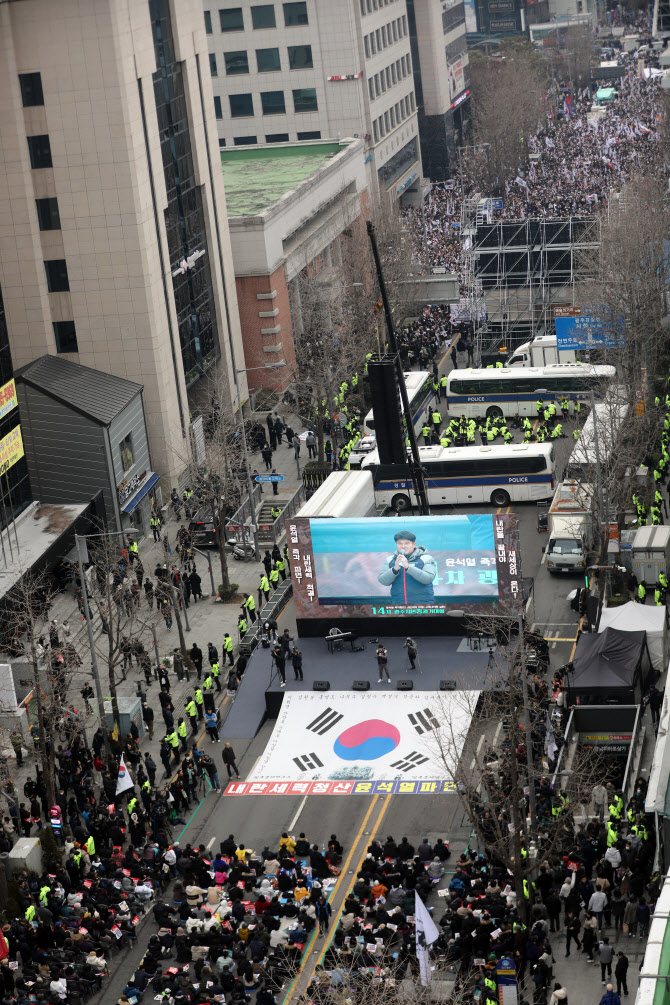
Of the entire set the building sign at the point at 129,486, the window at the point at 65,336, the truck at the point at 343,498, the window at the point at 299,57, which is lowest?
the building sign at the point at 129,486

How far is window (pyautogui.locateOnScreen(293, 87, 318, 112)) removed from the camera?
117250 millimetres

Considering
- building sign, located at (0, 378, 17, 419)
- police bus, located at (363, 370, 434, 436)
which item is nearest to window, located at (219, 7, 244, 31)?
police bus, located at (363, 370, 434, 436)

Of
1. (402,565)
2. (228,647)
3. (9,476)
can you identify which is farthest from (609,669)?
(9,476)

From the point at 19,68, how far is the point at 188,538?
878 inches

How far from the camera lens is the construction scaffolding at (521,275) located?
3575 inches

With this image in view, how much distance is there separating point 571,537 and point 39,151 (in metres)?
29.7

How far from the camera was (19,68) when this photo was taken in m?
69.7

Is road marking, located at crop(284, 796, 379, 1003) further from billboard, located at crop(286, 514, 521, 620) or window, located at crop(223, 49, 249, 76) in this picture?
window, located at crop(223, 49, 249, 76)

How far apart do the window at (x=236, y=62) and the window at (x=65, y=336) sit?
49.9 meters

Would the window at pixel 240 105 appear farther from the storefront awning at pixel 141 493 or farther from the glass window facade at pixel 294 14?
the storefront awning at pixel 141 493

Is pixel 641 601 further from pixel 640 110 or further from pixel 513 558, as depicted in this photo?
pixel 640 110

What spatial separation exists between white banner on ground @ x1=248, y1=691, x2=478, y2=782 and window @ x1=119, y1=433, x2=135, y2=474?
2028 cm

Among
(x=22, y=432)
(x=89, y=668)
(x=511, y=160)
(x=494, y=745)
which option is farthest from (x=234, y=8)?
(x=494, y=745)

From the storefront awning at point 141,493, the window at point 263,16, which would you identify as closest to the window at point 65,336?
the storefront awning at point 141,493
